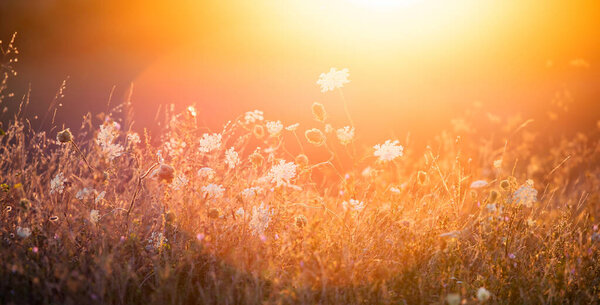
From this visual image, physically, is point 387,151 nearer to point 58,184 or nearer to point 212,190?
point 212,190

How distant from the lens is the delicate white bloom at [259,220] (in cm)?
233

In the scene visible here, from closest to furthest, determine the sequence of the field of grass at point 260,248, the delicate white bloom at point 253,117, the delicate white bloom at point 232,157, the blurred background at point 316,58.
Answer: the field of grass at point 260,248 < the delicate white bloom at point 232,157 < the delicate white bloom at point 253,117 < the blurred background at point 316,58

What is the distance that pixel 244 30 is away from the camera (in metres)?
12.1

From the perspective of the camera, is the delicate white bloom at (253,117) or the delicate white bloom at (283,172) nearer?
the delicate white bloom at (283,172)

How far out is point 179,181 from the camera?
2.51 meters

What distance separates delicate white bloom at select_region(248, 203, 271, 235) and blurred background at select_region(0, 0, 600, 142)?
438 cm

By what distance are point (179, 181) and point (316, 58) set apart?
8.29m

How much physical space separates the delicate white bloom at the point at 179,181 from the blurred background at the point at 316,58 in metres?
4.18

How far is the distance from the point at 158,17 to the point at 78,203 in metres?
11.4

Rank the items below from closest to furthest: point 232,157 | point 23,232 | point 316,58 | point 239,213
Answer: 1. point 23,232
2. point 239,213
3. point 232,157
4. point 316,58

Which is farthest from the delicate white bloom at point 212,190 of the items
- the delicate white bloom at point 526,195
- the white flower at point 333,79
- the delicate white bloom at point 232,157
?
the delicate white bloom at point 526,195

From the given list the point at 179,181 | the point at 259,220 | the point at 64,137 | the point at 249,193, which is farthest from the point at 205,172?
the point at 64,137

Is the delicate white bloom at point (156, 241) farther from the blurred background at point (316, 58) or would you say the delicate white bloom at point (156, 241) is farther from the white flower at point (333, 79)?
the blurred background at point (316, 58)

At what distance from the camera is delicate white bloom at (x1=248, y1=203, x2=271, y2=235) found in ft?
7.64
